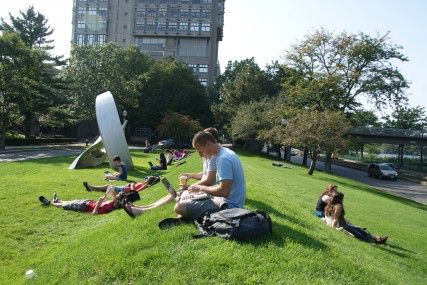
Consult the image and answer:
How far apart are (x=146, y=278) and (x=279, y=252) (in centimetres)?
183

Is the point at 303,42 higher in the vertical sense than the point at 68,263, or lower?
higher

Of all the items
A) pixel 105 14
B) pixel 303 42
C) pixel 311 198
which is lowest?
pixel 311 198

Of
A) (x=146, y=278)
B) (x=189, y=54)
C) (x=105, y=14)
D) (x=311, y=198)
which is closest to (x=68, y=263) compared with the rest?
(x=146, y=278)

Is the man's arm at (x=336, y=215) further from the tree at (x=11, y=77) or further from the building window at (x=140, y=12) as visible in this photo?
Answer: the building window at (x=140, y=12)

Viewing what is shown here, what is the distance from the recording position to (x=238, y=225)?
6.36 m

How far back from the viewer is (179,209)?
7.35 m

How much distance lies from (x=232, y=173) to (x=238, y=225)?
1066 millimetres

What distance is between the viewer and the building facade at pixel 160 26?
9538 cm

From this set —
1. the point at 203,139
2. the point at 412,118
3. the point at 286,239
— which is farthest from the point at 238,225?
the point at 412,118

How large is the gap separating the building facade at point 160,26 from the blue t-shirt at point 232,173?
89163 millimetres

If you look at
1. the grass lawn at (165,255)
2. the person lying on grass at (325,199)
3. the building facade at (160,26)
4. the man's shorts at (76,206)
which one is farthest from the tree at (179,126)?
the grass lawn at (165,255)

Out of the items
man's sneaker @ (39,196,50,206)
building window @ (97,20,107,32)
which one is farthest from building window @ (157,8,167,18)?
man's sneaker @ (39,196,50,206)

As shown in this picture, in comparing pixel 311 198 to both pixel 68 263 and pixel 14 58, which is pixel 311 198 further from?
pixel 14 58

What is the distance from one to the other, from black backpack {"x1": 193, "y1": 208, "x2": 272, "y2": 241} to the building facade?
295 feet
